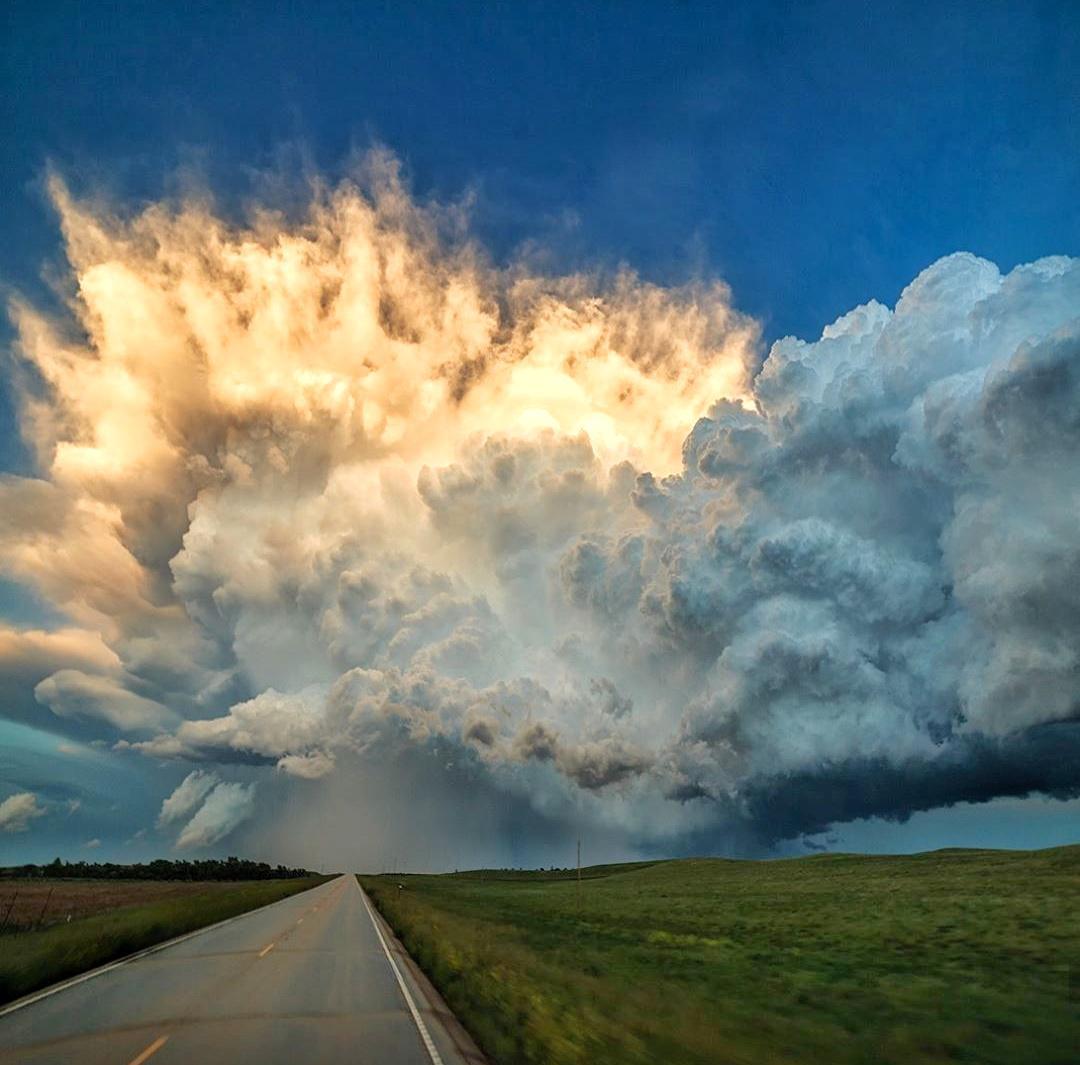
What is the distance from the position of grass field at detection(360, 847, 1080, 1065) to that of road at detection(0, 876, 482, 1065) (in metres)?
1.05

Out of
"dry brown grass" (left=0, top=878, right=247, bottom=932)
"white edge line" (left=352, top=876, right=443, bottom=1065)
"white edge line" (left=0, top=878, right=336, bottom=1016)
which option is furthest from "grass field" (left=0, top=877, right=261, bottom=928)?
"white edge line" (left=352, top=876, right=443, bottom=1065)

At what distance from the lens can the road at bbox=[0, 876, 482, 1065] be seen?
358 inches

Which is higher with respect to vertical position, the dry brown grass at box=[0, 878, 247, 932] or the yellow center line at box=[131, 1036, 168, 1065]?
the dry brown grass at box=[0, 878, 247, 932]

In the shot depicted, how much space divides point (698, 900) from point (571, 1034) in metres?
54.4

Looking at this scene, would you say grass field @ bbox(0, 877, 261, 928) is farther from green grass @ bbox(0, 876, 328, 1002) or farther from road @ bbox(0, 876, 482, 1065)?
road @ bbox(0, 876, 482, 1065)

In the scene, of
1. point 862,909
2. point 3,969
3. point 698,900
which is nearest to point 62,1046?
point 3,969

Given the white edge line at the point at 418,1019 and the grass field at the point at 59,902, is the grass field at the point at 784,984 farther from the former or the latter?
the grass field at the point at 59,902

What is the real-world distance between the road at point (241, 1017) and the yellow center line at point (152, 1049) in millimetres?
13

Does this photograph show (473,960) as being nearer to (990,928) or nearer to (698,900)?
(990,928)

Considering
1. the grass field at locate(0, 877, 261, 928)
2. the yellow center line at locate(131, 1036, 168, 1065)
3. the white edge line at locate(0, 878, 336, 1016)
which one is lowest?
the yellow center line at locate(131, 1036, 168, 1065)

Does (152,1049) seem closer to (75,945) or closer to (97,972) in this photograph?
(97,972)

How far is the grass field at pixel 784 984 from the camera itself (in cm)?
1130

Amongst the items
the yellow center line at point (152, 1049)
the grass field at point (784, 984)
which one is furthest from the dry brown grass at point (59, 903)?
the yellow center line at point (152, 1049)

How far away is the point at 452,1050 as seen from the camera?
9.72 m
